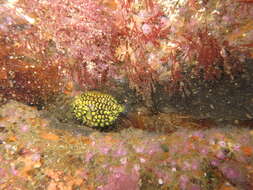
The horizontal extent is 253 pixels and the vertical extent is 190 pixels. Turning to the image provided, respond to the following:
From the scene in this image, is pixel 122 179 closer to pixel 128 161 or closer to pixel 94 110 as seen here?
pixel 128 161

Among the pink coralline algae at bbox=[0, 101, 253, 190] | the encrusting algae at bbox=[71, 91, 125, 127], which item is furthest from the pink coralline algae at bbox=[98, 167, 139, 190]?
the encrusting algae at bbox=[71, 91, 125, 127]

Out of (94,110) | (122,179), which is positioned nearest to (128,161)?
(122,179)

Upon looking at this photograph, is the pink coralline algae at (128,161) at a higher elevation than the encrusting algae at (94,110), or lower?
lower

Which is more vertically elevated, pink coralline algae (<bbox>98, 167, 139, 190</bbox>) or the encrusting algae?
the encrusting algae

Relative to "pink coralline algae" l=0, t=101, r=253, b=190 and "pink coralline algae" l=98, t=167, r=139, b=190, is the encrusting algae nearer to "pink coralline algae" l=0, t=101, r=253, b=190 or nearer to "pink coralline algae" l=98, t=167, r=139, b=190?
"pink coralline algae" l=0, t=101, r=253, b=190

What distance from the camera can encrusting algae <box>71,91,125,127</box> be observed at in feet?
10.6

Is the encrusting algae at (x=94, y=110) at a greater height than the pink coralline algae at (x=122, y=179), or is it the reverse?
the encrusting algae at (x=94, y=110)

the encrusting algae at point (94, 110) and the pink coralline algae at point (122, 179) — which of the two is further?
the encrusting algae at point (94, 110)

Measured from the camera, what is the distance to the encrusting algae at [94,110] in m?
3.25

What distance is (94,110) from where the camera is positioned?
3.26m

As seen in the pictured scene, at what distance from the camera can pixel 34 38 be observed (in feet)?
11.4

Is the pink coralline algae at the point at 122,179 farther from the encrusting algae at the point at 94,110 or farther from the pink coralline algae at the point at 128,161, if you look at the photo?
the encrusting algae at the point at 94,110

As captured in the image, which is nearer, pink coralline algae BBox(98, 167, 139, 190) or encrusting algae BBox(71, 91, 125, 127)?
pink coralline algae BBox(98, 167, 139, 190)

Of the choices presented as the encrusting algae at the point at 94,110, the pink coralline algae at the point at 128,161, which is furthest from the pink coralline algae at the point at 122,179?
the encrusting algae at the point at 94,110
